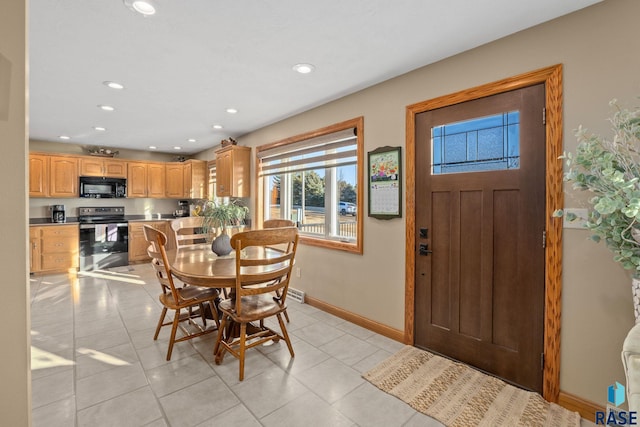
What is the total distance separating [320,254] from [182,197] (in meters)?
4.63

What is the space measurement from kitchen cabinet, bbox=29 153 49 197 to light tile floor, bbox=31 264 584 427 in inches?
129

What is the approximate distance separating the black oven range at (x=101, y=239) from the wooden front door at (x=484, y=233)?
19.4ft

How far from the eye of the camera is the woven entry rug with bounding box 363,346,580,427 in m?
1.76

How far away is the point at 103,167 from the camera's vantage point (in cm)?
604

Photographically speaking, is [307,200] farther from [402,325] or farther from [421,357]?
[421,357]

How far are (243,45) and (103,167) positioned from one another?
17.9ft

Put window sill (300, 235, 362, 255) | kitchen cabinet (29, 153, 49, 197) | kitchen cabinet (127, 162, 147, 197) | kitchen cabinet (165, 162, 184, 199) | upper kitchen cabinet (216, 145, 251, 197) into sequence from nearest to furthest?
1. window sill (300, 235, 362, 255)
2. upper kitchen cabinet (216, 145, 251, 197)
3. kitchen cabinet (29, 153, 49, 197)
4. kitchen cabinet (127, 162, 147, 197)
5. kitchen cabinet (165, 162, 184, 199)

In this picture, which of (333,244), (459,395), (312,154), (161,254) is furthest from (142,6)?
(459,395)

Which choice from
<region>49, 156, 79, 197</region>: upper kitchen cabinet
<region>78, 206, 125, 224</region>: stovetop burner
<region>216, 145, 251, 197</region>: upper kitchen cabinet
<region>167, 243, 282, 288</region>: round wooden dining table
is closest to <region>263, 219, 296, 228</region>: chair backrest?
<region>167, 243, 282, 288</region>: round wooden dining table

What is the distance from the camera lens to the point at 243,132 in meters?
4.88

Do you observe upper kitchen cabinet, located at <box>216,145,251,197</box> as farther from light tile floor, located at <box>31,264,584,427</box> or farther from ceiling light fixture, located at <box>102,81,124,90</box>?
light tile floor, located at <box>31,264,584,427</box>

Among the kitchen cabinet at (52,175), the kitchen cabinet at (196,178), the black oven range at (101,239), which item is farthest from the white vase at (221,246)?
the kitchen cabinet at (52,175)

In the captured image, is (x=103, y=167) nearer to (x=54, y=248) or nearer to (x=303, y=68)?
(x=54, y=248)

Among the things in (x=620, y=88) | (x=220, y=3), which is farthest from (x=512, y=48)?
(x=220, y=3)
